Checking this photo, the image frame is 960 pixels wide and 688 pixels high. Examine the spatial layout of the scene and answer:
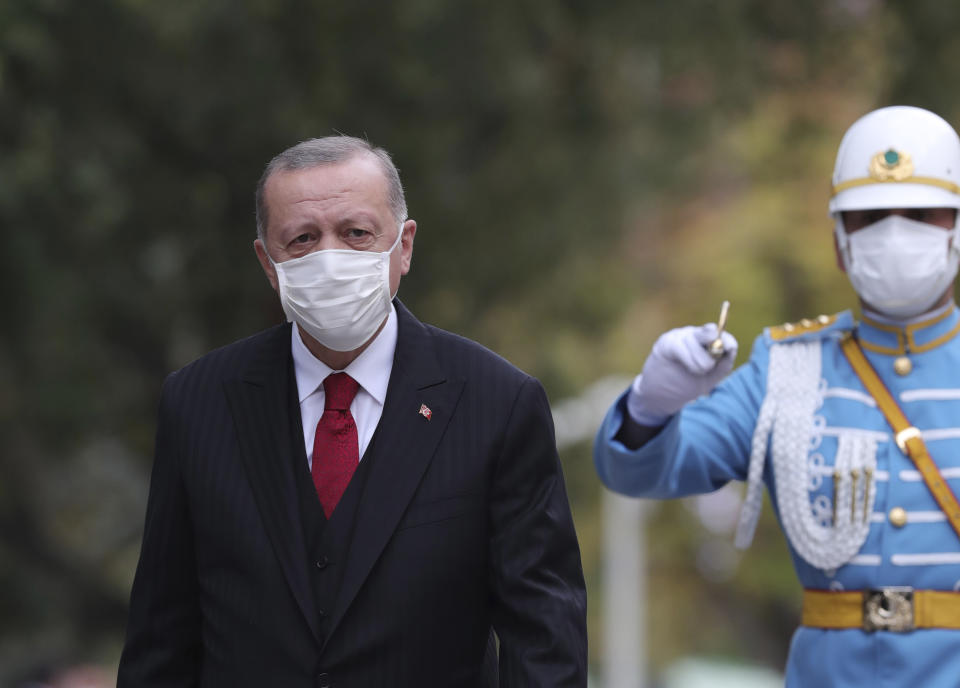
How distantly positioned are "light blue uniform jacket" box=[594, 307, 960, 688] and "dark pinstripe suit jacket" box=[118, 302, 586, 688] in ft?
3.76

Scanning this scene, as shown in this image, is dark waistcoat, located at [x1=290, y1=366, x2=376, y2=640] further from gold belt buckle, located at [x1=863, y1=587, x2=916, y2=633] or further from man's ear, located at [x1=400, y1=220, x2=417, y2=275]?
gold belt buckle, located at [x1=863, y1=587, x2=916, y2=633]

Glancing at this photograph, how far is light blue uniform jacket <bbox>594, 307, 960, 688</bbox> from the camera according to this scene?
5.50 m

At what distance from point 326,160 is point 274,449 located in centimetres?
74

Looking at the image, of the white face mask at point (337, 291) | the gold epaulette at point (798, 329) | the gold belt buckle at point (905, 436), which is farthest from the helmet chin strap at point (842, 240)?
the white face mask at point (337, 291)

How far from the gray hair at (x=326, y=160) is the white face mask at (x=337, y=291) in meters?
0.15

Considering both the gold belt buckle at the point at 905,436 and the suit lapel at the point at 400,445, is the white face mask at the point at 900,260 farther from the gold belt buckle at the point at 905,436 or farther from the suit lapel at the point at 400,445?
the suit lapel at the point at 400,445

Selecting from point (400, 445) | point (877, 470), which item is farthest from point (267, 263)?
point (877, 470)

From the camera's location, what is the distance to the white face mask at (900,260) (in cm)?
554

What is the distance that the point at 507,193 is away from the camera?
15.5m

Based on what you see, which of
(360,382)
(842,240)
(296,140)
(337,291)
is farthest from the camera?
(296,140)

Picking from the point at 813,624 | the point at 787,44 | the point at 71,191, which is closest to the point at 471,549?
the point at 813,624

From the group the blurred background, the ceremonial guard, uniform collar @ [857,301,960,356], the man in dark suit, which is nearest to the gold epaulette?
the ceremonial guard

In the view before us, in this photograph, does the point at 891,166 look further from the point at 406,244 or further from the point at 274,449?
the point at 274,449

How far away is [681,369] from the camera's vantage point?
213 inches
